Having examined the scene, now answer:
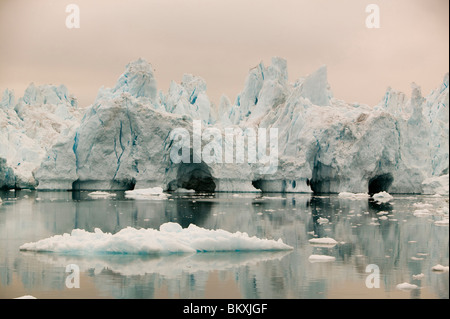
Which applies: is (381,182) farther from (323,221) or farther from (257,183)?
(323,221)

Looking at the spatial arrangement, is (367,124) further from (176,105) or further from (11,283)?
(11,283)

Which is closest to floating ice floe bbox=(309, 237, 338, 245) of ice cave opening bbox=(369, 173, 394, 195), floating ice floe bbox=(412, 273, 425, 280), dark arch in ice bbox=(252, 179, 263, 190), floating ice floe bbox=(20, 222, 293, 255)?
floating ice floe bbox=(20, 222, 293, 255)

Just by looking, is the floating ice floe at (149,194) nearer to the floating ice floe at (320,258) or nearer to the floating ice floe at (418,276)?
the floating ice floe at (320,258)

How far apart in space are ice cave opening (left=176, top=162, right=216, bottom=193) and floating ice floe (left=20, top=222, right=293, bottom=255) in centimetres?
1747

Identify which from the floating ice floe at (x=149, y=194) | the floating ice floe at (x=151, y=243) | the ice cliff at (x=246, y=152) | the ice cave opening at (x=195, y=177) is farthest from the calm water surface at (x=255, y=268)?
the ice cave opening at (x=195, y=177)

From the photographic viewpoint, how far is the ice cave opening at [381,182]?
85.4ft

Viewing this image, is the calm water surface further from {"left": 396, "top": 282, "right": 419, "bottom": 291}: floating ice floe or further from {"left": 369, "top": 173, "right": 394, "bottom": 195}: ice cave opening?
{"left": 369, "top": 173, "right": 394, "bottom": 195}: ice cave opening

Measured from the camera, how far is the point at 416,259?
21.6ft

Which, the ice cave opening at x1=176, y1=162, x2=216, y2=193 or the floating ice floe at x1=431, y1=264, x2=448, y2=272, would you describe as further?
the ice cave opening at x1=176, y1=162, x2=216, y2=193

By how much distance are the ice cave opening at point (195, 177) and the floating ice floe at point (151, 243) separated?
17.5 metres

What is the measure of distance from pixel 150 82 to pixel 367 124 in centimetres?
1223

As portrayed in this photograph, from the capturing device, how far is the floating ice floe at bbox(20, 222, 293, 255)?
6754 mm

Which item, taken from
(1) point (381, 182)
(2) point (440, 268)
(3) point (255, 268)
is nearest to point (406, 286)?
(2) point (440, 268)
